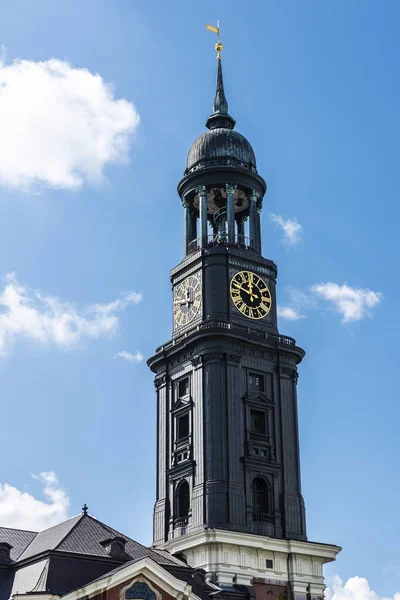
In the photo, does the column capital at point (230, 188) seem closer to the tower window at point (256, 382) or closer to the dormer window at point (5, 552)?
the tower window at point (256, 382)

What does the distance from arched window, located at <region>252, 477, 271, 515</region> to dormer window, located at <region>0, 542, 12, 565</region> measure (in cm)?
1514

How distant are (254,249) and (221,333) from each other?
8902 mm

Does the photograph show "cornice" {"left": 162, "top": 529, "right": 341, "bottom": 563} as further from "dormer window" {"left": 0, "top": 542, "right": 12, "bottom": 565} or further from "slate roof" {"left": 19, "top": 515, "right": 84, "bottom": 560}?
"dormer window" {"left": 0, "top": 542, "right": 12, "bottom": 565}

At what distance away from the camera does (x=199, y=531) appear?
64.1 meters

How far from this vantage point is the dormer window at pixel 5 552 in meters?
60.0

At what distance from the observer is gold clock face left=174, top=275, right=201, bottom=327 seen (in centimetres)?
7306

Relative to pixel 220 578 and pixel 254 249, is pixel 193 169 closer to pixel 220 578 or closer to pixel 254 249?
pixel 254 249

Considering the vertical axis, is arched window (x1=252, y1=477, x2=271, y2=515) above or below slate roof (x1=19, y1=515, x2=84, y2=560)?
above

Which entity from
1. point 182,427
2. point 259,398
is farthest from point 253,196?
point 182,427

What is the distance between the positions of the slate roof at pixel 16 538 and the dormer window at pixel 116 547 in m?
5.96

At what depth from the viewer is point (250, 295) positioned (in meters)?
73.2

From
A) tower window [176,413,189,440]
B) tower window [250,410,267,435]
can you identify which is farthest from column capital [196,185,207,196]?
tower window [250,410,267,435]

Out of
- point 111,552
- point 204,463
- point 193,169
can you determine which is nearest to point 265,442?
point 204,463

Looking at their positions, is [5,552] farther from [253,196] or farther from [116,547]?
[253,196]
